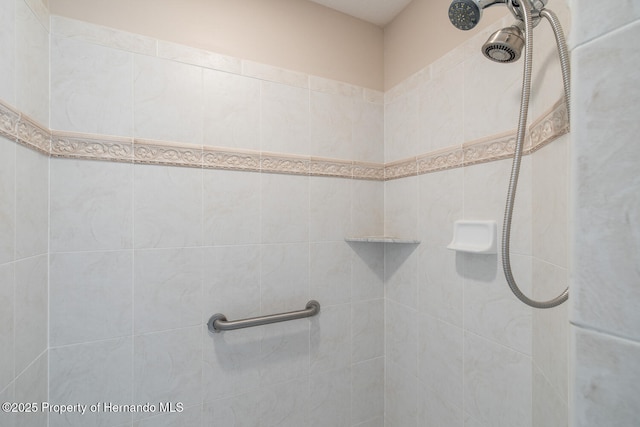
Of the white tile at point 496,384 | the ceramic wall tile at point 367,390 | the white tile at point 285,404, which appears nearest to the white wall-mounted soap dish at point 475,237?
the white tile at point 496,384

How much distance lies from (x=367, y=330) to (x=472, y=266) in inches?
25.4

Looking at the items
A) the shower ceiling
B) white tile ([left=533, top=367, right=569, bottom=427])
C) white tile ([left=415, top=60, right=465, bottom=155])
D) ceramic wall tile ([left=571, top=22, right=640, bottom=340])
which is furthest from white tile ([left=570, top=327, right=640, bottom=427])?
the shower ceiling

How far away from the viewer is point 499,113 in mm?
948

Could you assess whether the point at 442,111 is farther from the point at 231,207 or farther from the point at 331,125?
the point at 231,207

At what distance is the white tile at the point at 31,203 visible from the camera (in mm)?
764

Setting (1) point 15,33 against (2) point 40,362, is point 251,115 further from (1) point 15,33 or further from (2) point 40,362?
(2) point 40,362

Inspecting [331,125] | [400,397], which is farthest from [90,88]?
[400,397]

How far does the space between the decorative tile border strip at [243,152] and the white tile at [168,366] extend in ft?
2.13

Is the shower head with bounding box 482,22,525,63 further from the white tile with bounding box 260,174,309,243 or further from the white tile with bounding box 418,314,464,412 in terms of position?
the white tile with bounding box 418,314,464,412

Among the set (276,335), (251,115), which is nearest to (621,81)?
(251,115)

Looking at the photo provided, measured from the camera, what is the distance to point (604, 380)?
10.0 inches

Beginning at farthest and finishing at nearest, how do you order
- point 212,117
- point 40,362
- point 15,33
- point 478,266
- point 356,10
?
point 356,10, point 212,117, point 478,266, point 40,362, point 15,33

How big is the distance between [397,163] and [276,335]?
0.99 meters

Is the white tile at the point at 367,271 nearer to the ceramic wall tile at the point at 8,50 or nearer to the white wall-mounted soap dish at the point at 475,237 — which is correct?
the white wall-mounted soap dish at the point at 475,237
